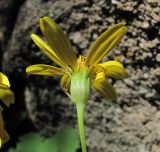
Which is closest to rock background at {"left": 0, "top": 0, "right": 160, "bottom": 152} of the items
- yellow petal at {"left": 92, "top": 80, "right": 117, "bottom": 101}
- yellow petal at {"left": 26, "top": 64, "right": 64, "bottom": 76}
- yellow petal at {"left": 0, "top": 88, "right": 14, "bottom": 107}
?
yellow petal at {"left": 92, "top": 80, "right": 117, "bottom": 101}

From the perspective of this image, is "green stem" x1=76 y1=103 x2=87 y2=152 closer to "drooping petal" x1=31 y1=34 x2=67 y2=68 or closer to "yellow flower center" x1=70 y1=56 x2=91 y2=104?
"yellow flower center" x1=70 y1=56 x2=91 y2=104

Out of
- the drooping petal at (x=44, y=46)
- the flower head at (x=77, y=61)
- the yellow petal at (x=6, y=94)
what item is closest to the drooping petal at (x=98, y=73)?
the flower head at (x=77, y=61)

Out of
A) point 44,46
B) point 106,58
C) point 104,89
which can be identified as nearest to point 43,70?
point 44,46

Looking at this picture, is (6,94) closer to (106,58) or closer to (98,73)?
(98,73)

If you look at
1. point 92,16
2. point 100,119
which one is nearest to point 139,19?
point 92,16

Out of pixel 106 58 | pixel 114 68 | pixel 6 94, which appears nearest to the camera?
pixel 6 94

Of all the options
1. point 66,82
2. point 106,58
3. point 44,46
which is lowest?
point 106,58

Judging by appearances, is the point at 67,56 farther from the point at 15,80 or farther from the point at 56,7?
the point at 15,80
